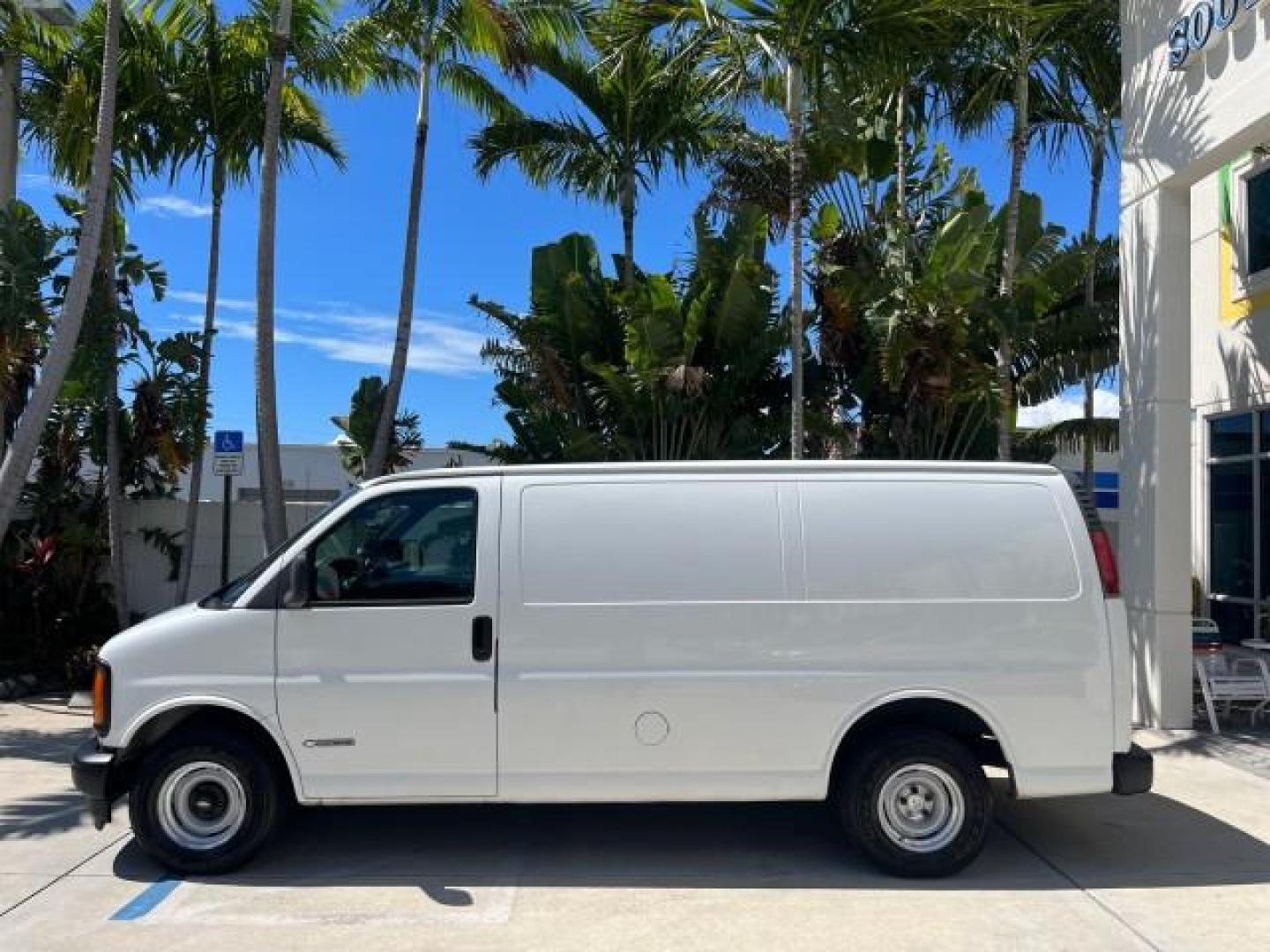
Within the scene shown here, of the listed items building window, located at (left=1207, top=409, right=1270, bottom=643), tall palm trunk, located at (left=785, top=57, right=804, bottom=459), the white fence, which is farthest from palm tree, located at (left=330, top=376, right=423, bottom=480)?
building window, located at (left=1207, top=409, right=1270, bottom=643)

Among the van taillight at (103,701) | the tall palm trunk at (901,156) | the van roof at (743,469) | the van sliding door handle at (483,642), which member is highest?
the tall palm trunk at (901,156)

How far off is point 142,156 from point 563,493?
9.38 metres

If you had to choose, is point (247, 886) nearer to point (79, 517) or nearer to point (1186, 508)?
point (1186, 508)

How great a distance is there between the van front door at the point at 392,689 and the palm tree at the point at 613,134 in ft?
29.5

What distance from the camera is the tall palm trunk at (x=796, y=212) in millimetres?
10844

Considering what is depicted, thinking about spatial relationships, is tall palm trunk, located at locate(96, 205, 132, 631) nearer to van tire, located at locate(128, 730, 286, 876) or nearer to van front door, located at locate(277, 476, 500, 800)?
van tire, located at locate(128, 730, 286, 876)

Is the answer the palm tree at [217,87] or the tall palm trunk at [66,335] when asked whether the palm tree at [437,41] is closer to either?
the palm tree at [217,87]

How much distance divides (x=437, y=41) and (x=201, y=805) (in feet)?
31.5

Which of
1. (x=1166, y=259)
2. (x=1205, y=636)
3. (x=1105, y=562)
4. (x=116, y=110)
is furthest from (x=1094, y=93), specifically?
(x=116, y=110)

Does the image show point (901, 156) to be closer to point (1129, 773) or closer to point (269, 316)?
point (269, 316)

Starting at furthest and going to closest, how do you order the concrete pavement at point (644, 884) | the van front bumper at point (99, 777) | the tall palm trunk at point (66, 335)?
the tall palm trunk at point (66, 335)
the van front bumper at point (99, 777)
the concrete pavement at point (644, 884)

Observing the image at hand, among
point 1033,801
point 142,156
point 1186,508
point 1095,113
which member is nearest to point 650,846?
point 1033,801

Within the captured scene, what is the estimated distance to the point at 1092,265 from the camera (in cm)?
1255

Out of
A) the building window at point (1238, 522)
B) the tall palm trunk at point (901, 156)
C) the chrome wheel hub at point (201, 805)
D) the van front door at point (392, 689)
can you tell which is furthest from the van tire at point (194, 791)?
the building window at point (1238, 522)
